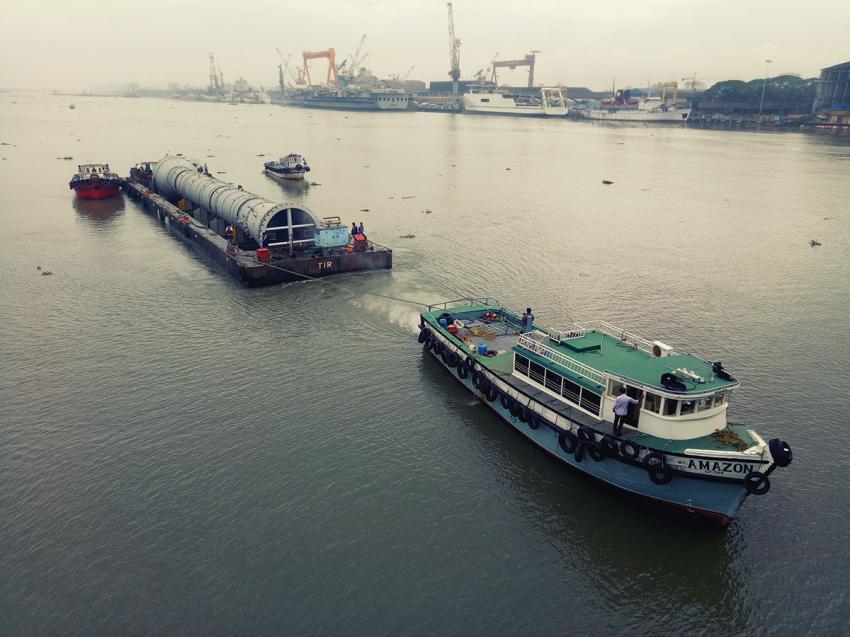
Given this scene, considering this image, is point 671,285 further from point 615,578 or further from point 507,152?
point 507,152

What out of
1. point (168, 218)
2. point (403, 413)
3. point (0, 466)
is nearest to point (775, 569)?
Result: point (403, 413)

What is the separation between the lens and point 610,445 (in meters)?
21.8

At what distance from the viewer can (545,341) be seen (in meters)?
27.0

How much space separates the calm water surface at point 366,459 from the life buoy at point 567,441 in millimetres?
1300

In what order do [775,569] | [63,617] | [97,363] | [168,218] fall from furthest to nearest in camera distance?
[168,218], [97,363], [775,569], [63,617]

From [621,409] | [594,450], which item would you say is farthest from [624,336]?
[594,450]

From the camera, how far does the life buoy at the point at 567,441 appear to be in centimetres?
2319

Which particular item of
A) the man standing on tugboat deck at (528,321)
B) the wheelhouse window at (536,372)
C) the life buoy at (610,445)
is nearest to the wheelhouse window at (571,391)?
the wheelhouse window at (536,372)

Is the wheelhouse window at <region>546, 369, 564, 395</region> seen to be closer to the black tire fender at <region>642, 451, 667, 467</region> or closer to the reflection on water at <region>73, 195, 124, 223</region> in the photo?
the black tire fender at <region>642, 451, 667, 467</region>

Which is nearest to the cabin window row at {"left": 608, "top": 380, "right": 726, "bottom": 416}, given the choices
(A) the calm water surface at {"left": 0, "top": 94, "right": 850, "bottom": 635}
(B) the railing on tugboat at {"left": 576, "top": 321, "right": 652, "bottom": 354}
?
(B) the railing on tugboat at {"left": 576, "top": 321, "right": 652, "bottom": 354}

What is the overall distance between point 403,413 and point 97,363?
59.3ft

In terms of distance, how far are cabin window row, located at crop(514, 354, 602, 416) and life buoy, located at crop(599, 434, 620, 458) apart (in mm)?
1625

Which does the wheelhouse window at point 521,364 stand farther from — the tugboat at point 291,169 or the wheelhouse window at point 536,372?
the tugboat at point 291,169

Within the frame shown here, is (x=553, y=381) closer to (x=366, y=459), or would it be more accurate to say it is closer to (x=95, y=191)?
(x=366, y=459)
